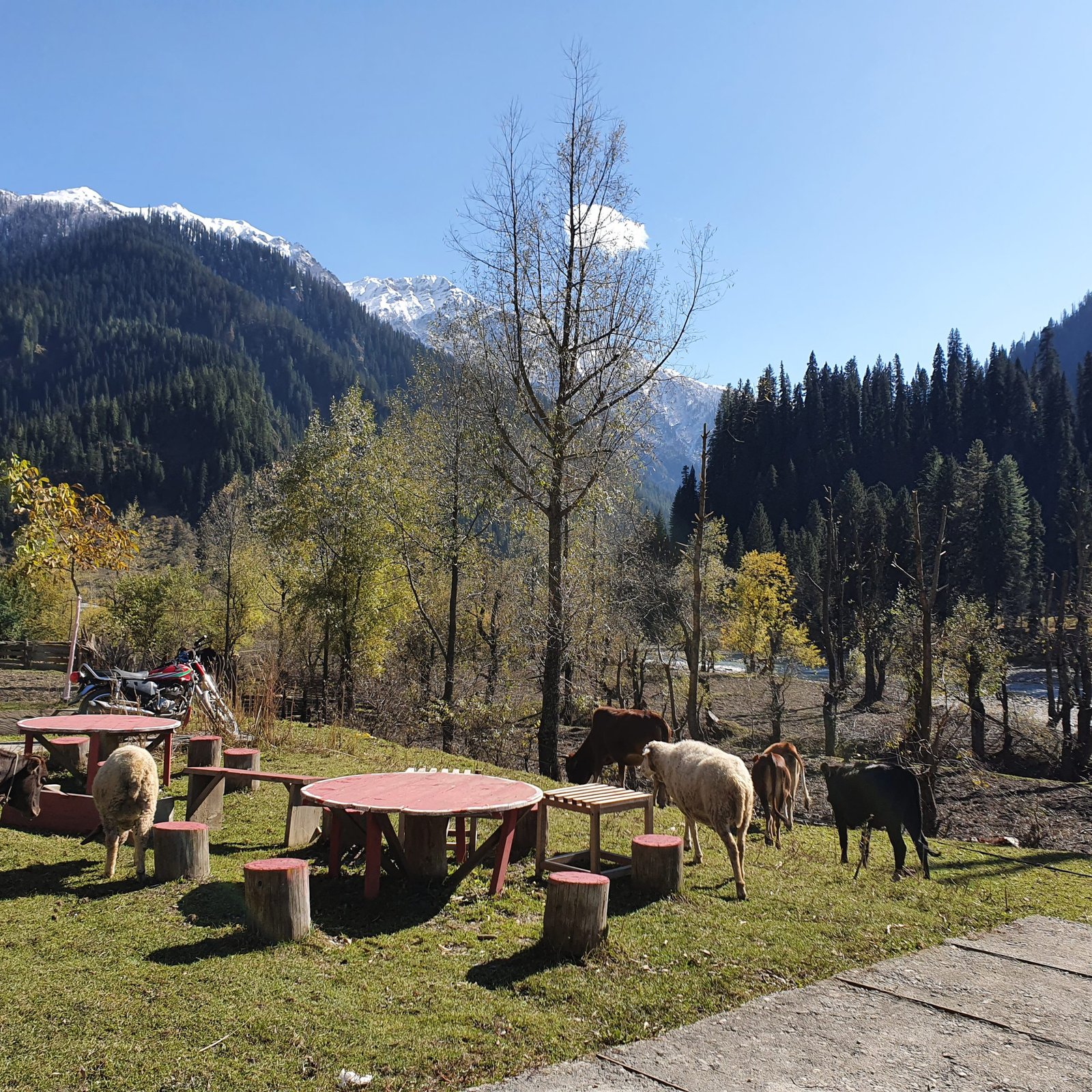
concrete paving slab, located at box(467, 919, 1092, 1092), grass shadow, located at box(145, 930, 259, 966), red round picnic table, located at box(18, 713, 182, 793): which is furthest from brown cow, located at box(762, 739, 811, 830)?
red round picnic table, located at box(18, 713, 182, 793)

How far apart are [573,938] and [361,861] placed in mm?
2899

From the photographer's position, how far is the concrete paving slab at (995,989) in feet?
15.9

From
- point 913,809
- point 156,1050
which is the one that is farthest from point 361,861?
point 913,809

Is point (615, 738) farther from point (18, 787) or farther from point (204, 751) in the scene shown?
point (18, 787)

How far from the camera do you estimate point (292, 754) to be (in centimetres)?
1298

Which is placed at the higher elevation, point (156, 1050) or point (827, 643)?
point (827, 643)

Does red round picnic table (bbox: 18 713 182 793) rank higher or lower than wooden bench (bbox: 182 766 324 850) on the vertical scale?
higher

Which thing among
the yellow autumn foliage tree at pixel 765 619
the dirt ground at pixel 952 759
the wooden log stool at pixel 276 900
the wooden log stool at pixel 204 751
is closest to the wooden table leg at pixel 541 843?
the wooden log stool at pixel 276 900

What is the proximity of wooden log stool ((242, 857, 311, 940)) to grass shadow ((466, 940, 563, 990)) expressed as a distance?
124 cm

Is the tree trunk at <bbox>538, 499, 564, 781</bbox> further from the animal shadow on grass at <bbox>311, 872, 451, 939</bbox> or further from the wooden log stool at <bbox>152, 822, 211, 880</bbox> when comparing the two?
the wooden log stool at <bbox>152, 822, 211, 880</bbox>

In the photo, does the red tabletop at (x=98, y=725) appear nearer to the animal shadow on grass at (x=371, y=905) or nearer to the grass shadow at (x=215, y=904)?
the grass shadow at (x=215, y=904)

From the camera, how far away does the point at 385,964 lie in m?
5.35

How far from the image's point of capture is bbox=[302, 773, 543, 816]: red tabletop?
20.1ft

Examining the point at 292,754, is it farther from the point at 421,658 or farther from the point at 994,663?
the point at 994,663
